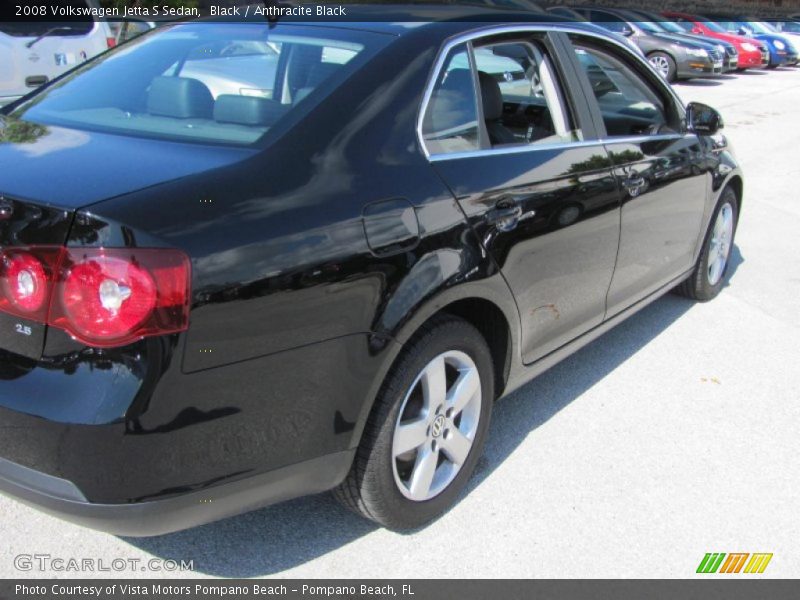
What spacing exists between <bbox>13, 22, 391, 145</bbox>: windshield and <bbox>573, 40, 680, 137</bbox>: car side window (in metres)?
1.62

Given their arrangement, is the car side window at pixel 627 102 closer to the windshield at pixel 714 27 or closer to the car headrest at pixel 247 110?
the car headrest at pixel 247 110

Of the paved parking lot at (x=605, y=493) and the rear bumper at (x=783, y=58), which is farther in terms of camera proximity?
the rear bumper at (x=783, y=58)

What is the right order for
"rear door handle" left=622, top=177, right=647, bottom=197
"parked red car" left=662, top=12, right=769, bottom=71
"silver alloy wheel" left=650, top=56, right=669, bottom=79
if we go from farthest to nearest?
"parked red car" left=662, top=12, right=769, bottom=71
"silver alloy wheel" left=650, top=56, right=669, bottom=79
"rear door handle" left=622, top=177, right=647, bottom=197

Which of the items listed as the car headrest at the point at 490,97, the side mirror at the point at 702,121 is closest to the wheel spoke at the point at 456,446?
the car headrest at the point at 490,97

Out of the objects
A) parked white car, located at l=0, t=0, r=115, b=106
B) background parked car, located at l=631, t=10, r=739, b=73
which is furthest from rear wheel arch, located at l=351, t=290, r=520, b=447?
background parked car, located at l=631, t=10, r=739, b=73

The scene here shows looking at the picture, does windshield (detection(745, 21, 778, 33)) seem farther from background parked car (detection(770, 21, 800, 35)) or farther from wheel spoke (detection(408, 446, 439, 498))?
wheel spoke (detection(408, 446, 439, 498))

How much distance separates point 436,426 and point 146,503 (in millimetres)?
1059

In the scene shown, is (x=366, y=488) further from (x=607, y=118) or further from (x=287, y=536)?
(x=607, y=118)

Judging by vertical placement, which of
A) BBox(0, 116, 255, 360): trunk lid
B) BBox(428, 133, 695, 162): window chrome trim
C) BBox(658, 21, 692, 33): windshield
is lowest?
BBox(658, 21, 692, 33): windshield

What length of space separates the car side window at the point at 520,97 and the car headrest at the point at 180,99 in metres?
0.99

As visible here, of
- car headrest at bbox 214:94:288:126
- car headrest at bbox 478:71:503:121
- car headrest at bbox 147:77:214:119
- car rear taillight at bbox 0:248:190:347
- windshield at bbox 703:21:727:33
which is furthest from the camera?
windshield at bbox 703:21:727:33

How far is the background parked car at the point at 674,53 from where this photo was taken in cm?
1883

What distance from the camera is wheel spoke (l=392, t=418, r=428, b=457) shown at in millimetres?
2652
